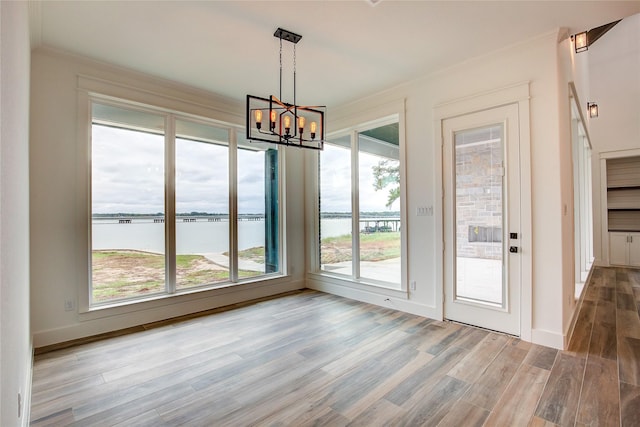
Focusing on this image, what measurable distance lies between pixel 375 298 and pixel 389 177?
71.3 inches

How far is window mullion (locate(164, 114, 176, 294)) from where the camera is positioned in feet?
13.4

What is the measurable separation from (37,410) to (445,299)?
3.91 meters

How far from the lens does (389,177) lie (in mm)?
4500

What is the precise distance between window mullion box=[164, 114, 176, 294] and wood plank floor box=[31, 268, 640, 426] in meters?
0.62

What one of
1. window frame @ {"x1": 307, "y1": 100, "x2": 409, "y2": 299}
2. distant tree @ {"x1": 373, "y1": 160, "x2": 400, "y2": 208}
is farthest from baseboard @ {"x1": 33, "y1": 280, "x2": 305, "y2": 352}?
distant tree @ {"x1": 373, "y1": 160, "x2": 400, "y2": 208}

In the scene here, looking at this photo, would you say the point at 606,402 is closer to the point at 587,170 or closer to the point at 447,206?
the point at 447,206

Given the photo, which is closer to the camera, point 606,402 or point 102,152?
point 606,402

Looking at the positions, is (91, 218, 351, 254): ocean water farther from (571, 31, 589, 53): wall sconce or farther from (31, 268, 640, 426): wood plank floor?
(571, 31, 589, 53): wall sconce

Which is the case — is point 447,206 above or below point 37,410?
above

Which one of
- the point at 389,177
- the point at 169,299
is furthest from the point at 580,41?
the point at 169,299

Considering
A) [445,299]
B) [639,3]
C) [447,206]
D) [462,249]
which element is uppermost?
[639,3]

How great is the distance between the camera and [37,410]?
2.10m

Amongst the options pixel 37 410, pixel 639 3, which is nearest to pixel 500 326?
pixel 639 3

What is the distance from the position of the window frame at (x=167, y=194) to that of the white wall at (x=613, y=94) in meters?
7.36
